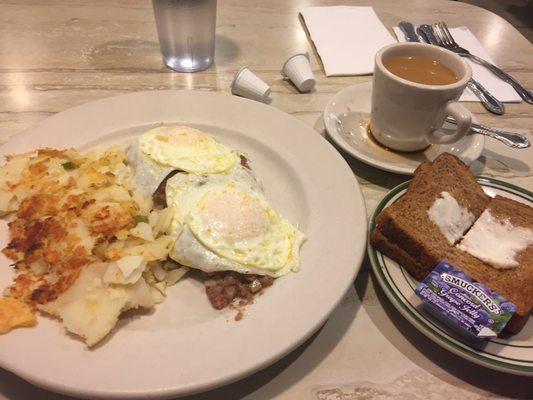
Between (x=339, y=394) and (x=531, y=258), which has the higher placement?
(x=531, y=258)

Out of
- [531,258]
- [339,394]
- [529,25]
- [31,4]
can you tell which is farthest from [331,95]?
[529,25]

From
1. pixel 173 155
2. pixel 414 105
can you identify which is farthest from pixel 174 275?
pixel 414 105

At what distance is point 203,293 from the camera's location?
137cm

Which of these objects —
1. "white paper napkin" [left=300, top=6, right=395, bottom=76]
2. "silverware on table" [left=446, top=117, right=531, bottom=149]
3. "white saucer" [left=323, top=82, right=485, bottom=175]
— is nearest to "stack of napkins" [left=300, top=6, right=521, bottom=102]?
"white paper napkin" [left=300, top=6, right=395, bottom=76]

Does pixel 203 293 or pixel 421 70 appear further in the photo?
Answer: pixel 421 70

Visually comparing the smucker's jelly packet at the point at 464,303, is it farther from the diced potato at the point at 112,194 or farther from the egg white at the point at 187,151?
the diced potato at the point at 112,194

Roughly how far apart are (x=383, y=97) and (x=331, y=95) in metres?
0.57

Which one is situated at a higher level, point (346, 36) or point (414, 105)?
point (414, 105)

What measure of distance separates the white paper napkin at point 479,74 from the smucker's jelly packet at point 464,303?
4.88ft

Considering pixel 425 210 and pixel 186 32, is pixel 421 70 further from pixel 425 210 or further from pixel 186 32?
pixel 186 32

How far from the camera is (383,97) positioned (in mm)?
1838

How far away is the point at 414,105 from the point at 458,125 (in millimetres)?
192

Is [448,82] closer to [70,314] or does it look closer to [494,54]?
[494,54]

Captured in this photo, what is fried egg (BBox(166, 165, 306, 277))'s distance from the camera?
1369 mm
